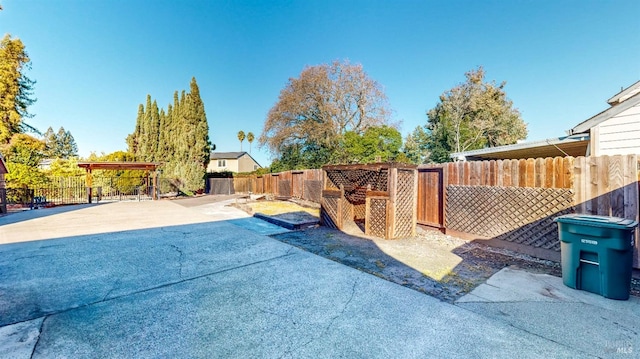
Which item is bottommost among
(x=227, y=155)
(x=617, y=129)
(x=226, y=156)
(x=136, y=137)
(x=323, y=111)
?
(x=617, y=129)

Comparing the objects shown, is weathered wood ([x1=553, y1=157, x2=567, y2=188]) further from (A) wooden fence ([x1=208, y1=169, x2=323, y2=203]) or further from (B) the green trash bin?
(A) wooden fence ([x1=208, y1=169, x2=323, y2=203])

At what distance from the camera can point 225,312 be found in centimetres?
252

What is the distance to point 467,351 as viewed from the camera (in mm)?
1940

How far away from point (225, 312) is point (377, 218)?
4.24 metres

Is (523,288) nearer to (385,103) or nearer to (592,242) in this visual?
(592,242)

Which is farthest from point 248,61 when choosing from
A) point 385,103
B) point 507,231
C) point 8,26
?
point 507,231

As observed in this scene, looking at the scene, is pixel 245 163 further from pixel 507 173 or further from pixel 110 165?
pixel 507 173

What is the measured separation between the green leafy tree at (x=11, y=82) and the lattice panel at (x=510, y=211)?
27.4 meters

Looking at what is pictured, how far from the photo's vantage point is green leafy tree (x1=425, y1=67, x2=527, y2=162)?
66.9 feet

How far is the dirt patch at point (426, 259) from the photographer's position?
11.0 feet

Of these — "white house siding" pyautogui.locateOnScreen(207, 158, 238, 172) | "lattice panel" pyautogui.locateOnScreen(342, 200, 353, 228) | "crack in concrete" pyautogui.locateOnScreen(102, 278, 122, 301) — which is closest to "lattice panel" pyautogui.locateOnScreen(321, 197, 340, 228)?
"lattice panel" pyautogui.locateOnScreen(342, 200, 353, 228)

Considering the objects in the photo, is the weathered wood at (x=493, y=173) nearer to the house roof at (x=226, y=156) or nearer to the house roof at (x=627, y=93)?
the house roof at (x=627, y=93)

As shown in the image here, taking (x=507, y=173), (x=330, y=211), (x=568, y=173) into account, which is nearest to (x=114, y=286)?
(x=330, y=211)

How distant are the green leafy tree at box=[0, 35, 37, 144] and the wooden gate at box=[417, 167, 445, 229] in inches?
1044
